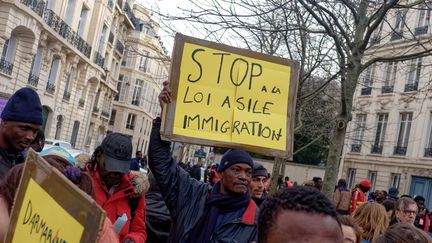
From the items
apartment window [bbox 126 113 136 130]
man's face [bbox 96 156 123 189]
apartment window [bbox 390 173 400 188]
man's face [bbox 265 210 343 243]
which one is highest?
apartment window [bbox 126 113 136 130]

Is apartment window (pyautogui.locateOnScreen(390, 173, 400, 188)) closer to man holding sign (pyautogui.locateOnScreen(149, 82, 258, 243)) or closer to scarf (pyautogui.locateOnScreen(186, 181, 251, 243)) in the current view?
man holding sign (pyautogui.locateOnScreen(149, 82, 258, 243))

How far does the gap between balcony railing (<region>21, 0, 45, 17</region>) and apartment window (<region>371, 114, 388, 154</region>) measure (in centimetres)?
1969

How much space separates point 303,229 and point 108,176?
8.58 feet

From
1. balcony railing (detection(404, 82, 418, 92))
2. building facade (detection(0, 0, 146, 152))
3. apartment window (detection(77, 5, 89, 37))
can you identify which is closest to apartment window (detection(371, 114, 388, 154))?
balcony railing (detection(404, 82, 418, 92))

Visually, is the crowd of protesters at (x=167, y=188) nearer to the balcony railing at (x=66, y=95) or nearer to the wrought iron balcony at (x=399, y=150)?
the wrought iron balcony at (x=399, y=150)

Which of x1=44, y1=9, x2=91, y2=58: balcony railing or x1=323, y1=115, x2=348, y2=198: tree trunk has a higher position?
x1=44, y1=9, x2=91, y2=58: balcony railing

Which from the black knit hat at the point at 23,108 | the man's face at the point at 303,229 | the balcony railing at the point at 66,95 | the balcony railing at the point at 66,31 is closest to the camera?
the man's face at the point at 303,229

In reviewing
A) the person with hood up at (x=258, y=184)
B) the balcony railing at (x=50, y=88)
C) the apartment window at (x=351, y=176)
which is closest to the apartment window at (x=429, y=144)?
the apartment window at (x=351, y=176)

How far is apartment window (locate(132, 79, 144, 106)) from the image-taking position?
66588 millimetres

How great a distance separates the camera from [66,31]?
3300 centimetres

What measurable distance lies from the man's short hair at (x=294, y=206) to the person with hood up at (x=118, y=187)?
2.35 metres

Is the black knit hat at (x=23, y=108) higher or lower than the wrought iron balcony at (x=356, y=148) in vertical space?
lower

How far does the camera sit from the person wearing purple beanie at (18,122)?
349 centimetres

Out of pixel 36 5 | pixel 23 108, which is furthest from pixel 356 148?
pixel 23 108
